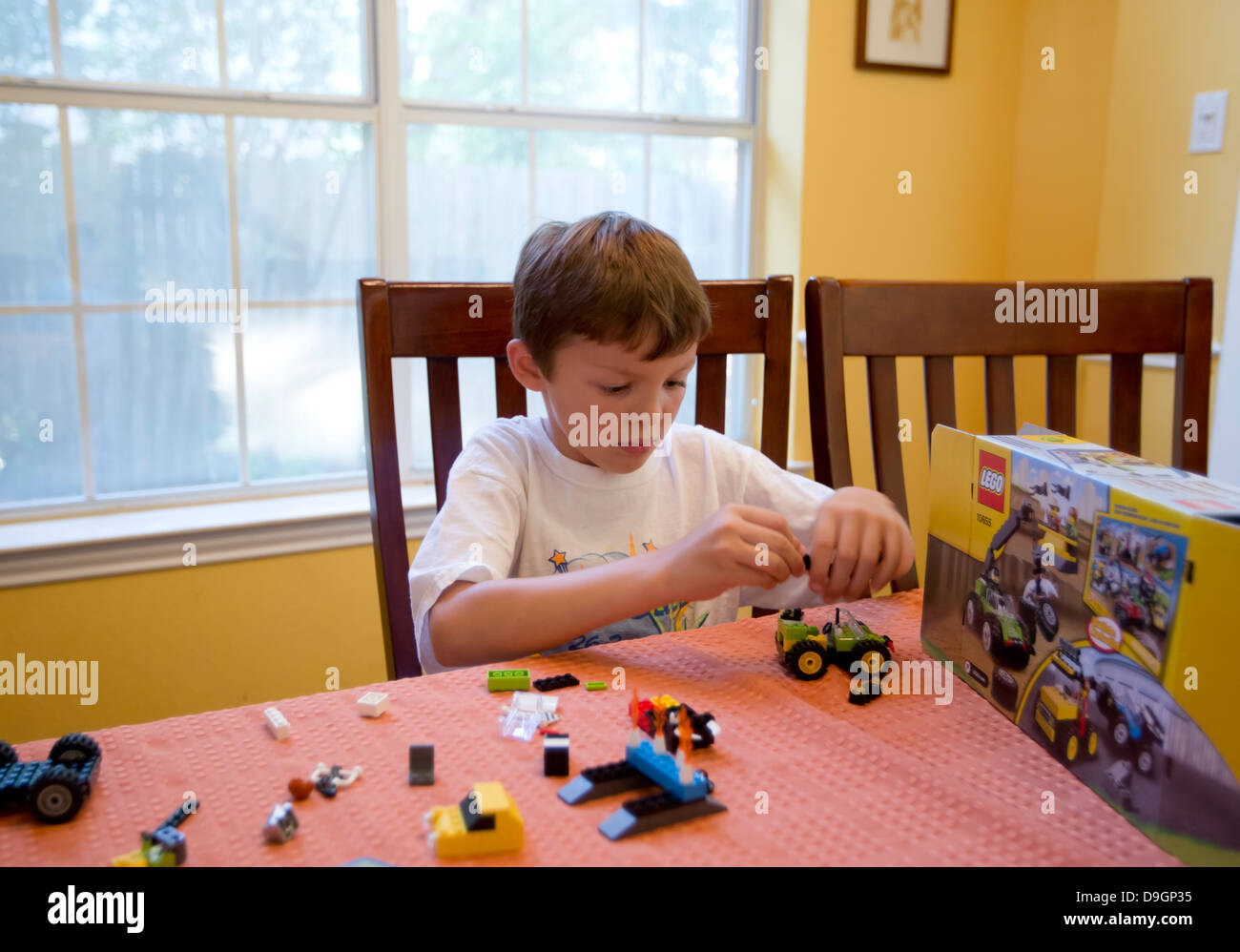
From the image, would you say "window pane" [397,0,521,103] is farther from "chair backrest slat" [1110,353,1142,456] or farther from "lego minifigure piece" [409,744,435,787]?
"lego minifigure piece" [409,744,435,787]

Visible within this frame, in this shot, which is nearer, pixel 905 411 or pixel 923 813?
pixel 923 813

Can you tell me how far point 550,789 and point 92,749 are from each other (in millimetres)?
282

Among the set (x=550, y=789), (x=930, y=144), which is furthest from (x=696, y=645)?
(x=930, y=144)

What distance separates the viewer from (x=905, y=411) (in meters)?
2.54

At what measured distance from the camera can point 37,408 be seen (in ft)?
6.13

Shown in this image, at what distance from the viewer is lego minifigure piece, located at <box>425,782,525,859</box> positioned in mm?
520

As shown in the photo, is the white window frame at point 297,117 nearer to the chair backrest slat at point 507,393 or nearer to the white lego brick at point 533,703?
the chair backrest slat at point 507,393

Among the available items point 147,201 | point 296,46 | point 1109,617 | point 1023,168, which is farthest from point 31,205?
point 1023,168

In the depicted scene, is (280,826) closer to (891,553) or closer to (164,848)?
(164,848)

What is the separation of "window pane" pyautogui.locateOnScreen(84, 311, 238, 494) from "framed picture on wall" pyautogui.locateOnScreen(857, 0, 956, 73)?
1.60m

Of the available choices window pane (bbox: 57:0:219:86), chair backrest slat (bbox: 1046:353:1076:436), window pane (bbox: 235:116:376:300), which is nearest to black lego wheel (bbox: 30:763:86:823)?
chair backrest slat (bbox: 1046:353:1076:436)

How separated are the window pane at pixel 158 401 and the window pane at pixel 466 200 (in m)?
0.47

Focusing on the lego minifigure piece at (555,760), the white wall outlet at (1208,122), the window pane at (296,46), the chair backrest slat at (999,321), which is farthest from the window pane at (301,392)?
the white wall outlet at (1208,122)
